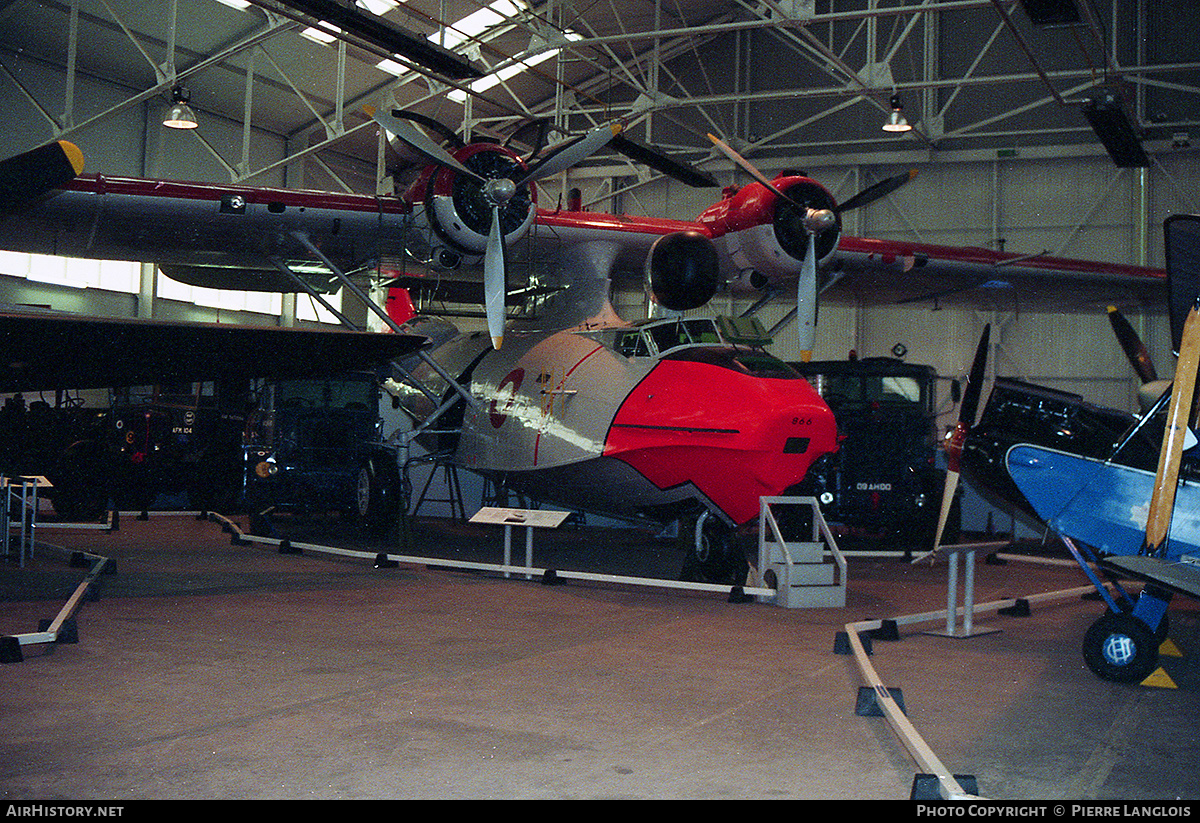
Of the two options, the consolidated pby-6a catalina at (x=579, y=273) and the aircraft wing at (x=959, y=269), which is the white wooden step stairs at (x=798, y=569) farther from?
the aircraft wing at (x=959, y=269)

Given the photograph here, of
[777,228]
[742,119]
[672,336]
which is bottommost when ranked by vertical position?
[672,336]

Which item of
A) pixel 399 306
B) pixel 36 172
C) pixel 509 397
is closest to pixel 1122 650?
pixel 509 397

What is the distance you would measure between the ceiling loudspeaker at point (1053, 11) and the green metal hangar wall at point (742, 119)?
5.47 m

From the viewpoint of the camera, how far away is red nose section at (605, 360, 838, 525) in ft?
27.9

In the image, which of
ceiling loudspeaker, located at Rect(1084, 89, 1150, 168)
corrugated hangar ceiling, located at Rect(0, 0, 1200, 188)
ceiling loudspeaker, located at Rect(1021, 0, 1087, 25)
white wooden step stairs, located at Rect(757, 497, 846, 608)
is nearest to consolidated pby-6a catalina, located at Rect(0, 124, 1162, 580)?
white wooden step stairs, located at Rect(757, 497, 846, 608)

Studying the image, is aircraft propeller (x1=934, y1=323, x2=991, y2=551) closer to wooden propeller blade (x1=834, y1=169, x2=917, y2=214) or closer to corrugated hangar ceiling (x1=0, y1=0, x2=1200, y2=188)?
wooden propeller blade (x1=834, y1=169, x2=917, y2=214)

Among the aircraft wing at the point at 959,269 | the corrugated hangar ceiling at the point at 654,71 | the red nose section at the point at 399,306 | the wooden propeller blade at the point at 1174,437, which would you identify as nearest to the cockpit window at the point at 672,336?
the aircraft wing at the point at 959,269

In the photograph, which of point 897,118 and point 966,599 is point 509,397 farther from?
point 897,118

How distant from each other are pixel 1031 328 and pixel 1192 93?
219 inches

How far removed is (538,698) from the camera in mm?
5141

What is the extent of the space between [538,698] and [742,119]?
2178 centimetres

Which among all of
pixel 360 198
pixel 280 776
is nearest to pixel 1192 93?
pixel 360 198
